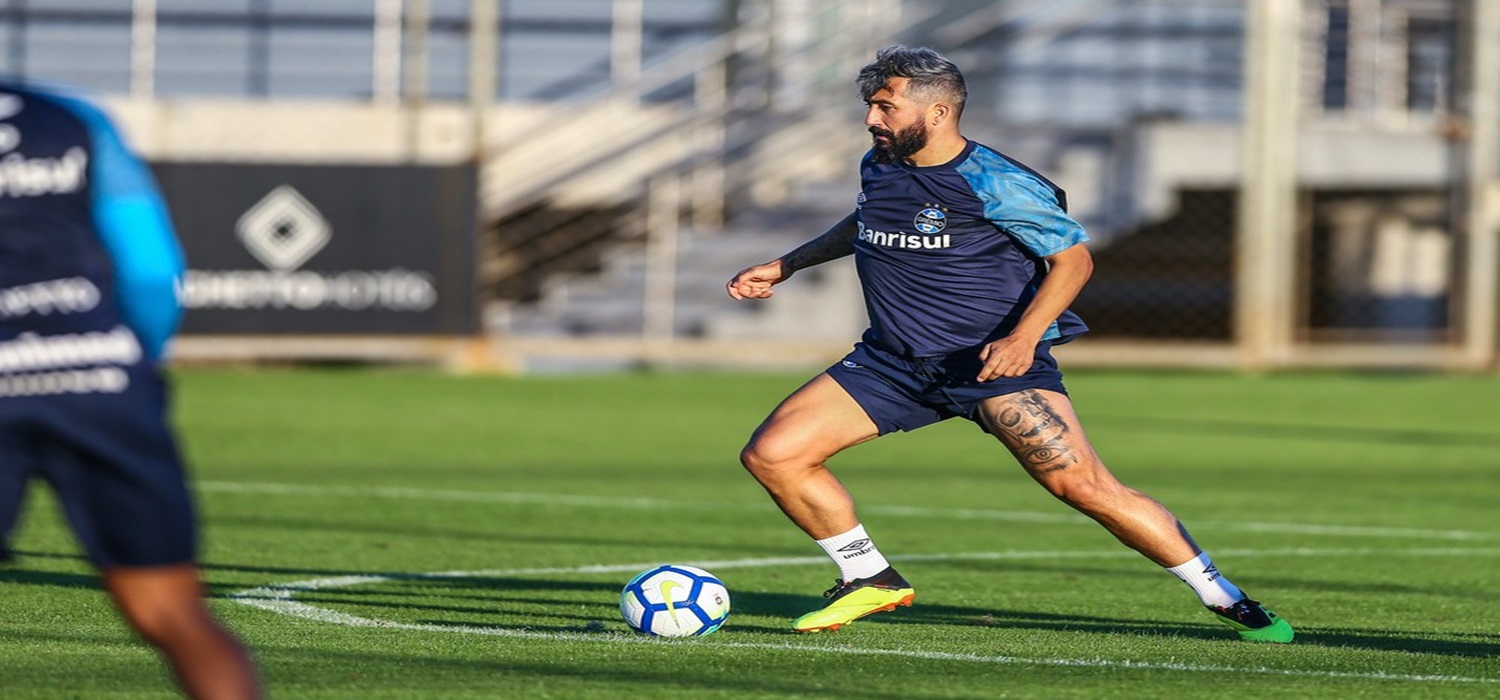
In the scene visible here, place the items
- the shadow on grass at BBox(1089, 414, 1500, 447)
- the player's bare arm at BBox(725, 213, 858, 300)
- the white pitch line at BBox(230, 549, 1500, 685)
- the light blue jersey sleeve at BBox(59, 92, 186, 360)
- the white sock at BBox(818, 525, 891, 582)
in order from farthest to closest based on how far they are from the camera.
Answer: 1. the shadow on grass at BBox(1089, 414, 1500, 447)
2. the player's bare arm at BBox(725, 213, 858, 300)
3. the white sock at BBox(818, 525, 891, 582)
4. the white pitch line at BBox(230, 549, 1500, 685)
5. the light blue jersey sleeve at BBox(59, 92, 186, 360)

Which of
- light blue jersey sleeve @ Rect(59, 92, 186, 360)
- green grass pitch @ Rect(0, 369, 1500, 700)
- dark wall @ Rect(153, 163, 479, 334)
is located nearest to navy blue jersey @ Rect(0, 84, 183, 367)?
→ light blue jersey sleeve @ Rect(59, 92, 186, 360)

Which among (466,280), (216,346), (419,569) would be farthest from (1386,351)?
(419,569)

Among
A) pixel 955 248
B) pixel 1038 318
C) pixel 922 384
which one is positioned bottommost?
pixel 922 384

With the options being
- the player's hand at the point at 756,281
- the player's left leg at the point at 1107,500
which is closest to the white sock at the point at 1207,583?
the player's left leg at the point at 1107,500

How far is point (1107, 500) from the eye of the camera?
20.5 ft

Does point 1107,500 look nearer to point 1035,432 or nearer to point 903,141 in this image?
point 1035,432

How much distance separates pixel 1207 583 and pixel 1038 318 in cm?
87

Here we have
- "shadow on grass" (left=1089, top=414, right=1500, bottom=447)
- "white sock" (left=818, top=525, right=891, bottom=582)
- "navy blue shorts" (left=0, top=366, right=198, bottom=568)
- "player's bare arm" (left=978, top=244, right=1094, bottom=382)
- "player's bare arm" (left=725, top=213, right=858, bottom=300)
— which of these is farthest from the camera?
"shadow on grass" (left=1089, top=414, right=1500, bottom=447)

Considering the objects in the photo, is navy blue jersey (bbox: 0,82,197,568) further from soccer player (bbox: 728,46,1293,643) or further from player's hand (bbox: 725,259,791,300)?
player's hand (bbox: 725,259,791,300)

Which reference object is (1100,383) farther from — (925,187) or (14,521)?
(14,521)

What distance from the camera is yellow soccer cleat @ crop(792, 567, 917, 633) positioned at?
6355 mm

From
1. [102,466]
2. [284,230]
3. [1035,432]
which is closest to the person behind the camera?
[102,466]

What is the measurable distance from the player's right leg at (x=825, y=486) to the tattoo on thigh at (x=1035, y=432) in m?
0.39

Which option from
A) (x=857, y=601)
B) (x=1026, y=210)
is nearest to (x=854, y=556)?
(x=857, y=601)
